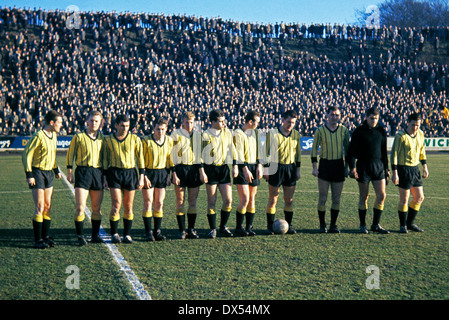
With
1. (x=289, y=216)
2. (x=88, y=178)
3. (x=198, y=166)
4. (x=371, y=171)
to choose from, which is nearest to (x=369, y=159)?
(x=371, y=171)

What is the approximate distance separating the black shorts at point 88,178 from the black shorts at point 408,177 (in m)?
4.89

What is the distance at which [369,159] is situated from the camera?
702 centimetres

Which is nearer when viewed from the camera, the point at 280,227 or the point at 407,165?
the point at 280,227

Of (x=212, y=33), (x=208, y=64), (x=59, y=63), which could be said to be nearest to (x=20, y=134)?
(x=59, y=63)

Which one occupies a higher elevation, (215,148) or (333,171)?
(215,148)

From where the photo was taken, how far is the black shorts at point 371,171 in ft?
23.0

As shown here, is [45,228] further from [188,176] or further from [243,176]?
[243,176]

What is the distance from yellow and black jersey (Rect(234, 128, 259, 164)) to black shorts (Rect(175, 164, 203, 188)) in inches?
27.7

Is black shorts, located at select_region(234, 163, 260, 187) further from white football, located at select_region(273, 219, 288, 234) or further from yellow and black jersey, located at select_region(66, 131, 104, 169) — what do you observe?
yellow and black jersey, located at select_region(66, 131, 104, 169)

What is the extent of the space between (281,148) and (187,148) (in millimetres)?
1543

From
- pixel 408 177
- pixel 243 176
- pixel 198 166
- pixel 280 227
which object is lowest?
pixel 280 227

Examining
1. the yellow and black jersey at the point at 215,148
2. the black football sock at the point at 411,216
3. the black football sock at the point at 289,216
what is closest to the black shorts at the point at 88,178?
the yellow and black jersey at the point at 215,148

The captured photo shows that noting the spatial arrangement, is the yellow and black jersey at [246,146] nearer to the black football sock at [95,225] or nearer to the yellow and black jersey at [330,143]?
the yellow and black jersey at [330,143]

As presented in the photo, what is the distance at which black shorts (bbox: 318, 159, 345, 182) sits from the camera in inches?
275
